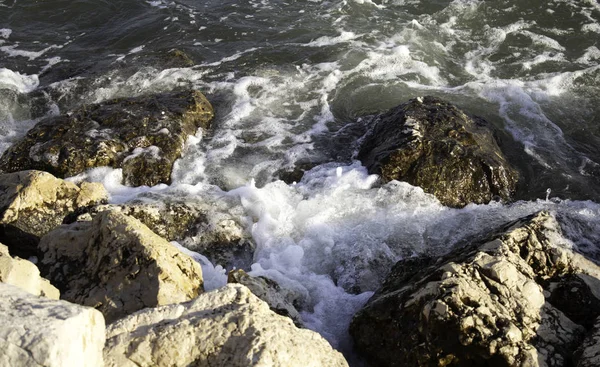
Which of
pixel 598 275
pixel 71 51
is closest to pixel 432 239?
pixel 598 275

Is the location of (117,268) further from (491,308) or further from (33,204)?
(491,308)

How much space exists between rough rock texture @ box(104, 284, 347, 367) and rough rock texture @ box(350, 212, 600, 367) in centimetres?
81

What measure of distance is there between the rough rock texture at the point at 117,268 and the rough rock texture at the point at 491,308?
1.60 meters

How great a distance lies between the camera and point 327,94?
10125 mm

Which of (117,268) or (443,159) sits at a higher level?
(117,268)

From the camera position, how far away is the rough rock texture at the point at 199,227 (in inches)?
248

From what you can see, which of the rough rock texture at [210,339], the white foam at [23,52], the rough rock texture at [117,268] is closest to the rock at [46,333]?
the rough rock texture at [210,339]

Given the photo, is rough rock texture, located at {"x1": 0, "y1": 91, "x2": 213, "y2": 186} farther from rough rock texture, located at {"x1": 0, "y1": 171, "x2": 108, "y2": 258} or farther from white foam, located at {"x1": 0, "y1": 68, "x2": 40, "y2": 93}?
white foam, located at {"x1": 0, "y1": 68, "x2": 40, "y2": 93}

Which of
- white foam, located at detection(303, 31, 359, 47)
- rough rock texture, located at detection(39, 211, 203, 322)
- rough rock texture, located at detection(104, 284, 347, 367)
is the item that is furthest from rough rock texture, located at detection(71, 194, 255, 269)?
white foam, located at detection(303, 31, 359, 47)

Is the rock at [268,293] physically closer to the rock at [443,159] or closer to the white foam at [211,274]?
the white foam at [211,274]

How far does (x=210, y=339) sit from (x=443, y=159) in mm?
4588

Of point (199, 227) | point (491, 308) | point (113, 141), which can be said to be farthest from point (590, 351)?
point (113, 141)

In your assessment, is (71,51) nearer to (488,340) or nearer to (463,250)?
(463,250)

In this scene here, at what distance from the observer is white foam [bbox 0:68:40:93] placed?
10.4 metres
